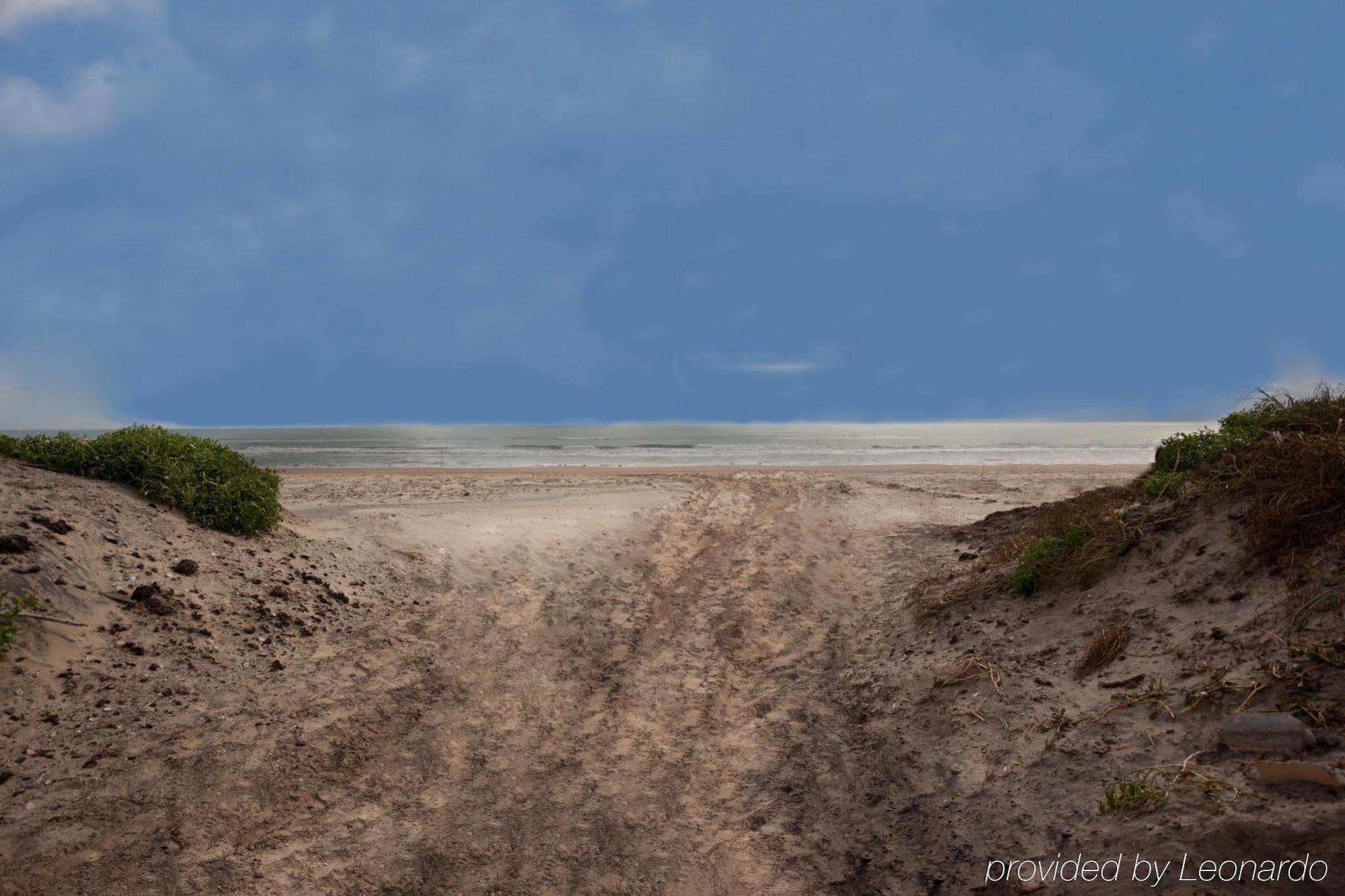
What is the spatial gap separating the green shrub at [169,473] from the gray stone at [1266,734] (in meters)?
9.95

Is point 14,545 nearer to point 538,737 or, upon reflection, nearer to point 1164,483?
point 538,737

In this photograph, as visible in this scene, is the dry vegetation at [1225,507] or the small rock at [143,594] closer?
the dry vegetation at [1225,507]

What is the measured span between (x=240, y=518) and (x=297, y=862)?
603cm

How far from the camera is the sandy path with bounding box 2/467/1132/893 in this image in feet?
15.6

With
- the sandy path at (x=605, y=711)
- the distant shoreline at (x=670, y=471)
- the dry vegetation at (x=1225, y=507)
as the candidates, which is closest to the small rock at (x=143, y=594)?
the sandy path at (x=605, y=711)

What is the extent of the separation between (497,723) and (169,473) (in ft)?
20.2

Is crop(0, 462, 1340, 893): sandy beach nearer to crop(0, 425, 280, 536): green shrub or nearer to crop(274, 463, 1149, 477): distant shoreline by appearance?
crop(0, 425, 280, 536): green shrub

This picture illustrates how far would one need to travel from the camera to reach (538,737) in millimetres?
6328

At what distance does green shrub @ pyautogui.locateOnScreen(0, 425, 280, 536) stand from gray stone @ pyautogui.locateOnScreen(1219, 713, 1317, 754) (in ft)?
32.6

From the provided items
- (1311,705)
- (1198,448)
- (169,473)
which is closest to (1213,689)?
(1311,705)

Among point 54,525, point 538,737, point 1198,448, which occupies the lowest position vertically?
Result: point 538,737

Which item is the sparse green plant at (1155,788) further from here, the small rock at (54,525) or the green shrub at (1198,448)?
the small rock at (54,525)

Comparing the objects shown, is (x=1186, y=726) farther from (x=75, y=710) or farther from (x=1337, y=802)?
(x=75, y=710)

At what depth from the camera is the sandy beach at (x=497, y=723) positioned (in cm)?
471
